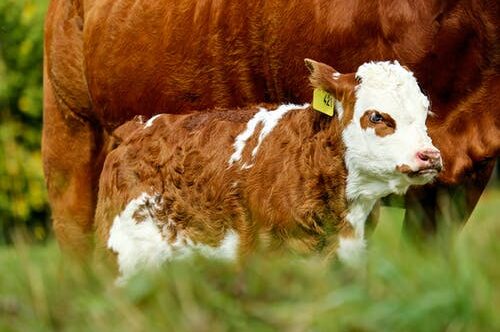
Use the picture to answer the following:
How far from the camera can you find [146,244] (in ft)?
16.2

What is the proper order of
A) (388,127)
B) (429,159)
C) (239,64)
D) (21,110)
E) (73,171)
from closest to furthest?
(429,159), (388,127), (239,64), (73,171), (21,110)

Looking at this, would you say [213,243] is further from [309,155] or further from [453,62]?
[453,62]

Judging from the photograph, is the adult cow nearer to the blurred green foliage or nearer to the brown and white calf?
the brown and white calf

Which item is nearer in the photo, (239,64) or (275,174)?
(275,174)

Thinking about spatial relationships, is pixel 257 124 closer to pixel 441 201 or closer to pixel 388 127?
pixel 388 127

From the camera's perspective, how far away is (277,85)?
5727mm

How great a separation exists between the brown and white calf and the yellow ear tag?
0.08 feet

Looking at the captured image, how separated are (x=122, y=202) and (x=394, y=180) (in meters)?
1.13

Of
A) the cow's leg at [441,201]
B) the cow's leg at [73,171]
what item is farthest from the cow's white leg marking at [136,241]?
the cow's leg at [73,171]

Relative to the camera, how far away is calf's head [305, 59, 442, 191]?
14.7ft

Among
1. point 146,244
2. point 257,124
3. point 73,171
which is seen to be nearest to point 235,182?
point 257,124

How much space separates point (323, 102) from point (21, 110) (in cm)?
635

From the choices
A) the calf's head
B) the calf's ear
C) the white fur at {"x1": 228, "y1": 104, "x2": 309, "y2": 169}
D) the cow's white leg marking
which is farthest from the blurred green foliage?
the calf's head

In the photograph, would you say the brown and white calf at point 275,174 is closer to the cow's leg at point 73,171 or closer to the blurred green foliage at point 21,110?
the cow's leg at point 73,171
